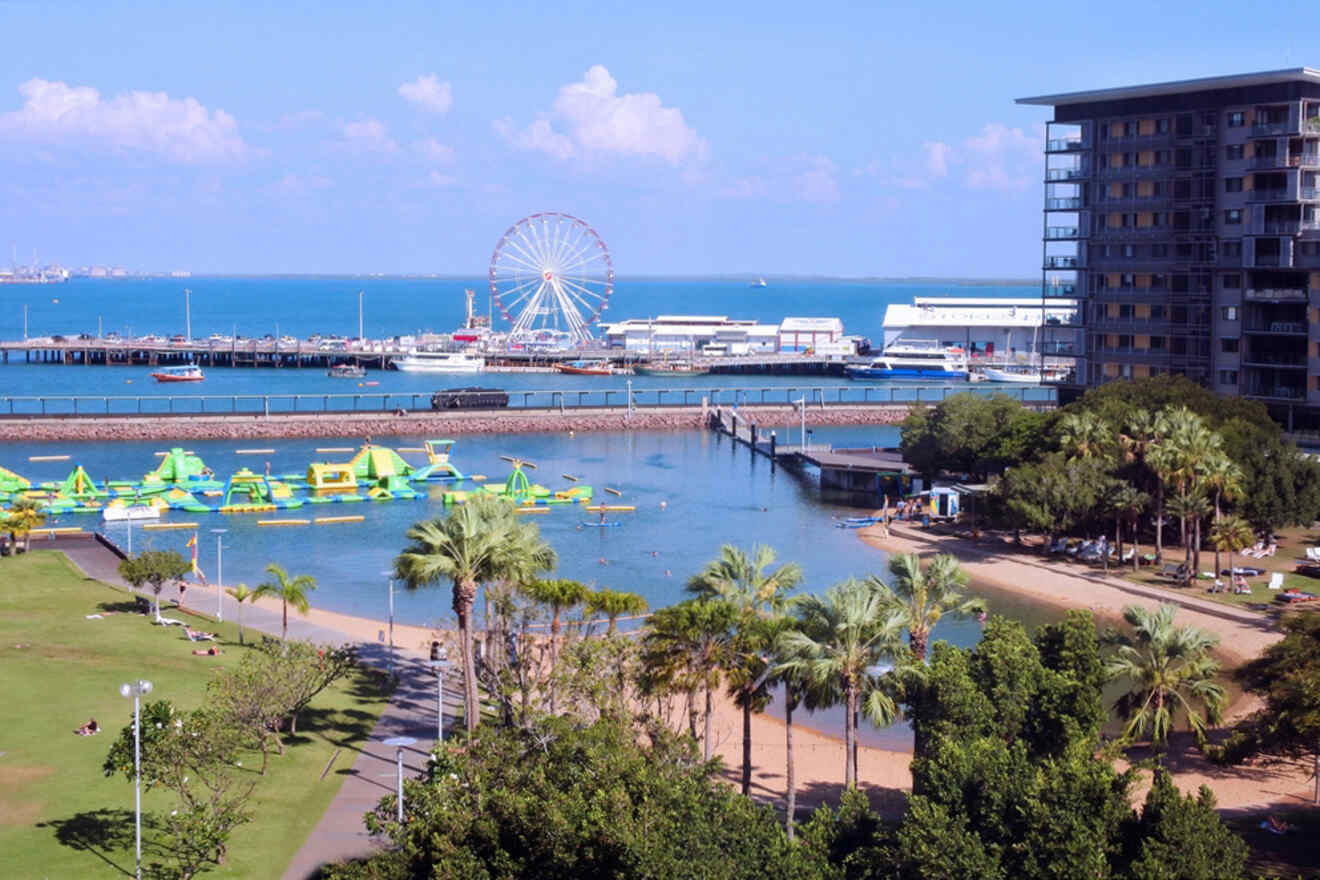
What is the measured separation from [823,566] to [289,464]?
143 feet

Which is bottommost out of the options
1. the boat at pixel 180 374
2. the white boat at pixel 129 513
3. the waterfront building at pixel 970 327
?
the white boat at pixel 129 513

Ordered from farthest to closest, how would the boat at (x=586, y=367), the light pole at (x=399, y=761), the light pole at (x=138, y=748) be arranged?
the boat at (x=586, y=367) → the light pole at (x=399, y=761) → the light pole at (x=138, y=748)

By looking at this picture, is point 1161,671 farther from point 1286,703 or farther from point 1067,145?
point 1067,145

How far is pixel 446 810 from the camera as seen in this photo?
24.7m

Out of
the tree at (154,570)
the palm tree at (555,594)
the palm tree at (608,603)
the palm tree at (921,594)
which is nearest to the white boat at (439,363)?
the tree at (154,570)

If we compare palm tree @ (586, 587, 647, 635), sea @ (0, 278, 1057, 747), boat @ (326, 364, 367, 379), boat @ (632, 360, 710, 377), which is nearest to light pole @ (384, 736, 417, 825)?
palm tree @ (586, 587, 647, 635)

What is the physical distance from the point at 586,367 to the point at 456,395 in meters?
48.9

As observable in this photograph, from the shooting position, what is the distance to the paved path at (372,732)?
28.7m

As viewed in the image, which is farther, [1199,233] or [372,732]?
[1199,233]

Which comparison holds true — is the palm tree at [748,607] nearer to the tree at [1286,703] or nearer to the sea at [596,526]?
the sea at [596,526]

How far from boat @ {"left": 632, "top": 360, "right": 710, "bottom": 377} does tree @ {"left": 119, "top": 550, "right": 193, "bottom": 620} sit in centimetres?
12201

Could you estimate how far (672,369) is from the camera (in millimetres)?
170750

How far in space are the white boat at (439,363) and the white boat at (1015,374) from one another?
58.5 meters

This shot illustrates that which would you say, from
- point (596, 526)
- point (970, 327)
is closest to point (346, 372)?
point (970, 327)
